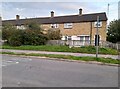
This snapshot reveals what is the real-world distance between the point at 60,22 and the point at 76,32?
4080mm

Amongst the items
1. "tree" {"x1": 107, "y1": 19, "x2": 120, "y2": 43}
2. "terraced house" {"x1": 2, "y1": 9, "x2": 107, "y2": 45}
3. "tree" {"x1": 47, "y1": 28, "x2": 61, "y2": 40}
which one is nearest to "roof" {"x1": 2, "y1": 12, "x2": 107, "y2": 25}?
"terraced house" {"x1": 2, "y1": 9, "x2": 107, "y2": 45}

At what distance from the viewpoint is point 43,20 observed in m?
49.4

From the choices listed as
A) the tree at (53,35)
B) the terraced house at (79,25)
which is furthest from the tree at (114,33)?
the tree at (53,35)

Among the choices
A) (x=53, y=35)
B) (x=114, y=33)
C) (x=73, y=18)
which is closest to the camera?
(x=53, y=35)

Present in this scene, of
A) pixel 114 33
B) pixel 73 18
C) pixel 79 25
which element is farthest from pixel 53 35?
pixel 114 33

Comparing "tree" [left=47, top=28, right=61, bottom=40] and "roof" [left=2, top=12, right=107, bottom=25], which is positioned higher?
"roof" [left=2, top=12, right=107, bottom=25]

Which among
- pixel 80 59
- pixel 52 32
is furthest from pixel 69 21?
pixel 80 59

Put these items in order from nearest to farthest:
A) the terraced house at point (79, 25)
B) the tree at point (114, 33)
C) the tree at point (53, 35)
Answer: the tree at point (53, 35) → the terraced house at point (79, 25) → the tree at point (114, 33)

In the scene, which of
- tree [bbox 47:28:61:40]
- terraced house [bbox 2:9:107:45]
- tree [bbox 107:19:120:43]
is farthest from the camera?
tree [bbox 107:19:120:43]

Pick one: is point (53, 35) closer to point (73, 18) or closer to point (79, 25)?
point (79, 25)

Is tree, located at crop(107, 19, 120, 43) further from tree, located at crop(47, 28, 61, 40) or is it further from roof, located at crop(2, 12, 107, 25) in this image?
tree, located at crop(47, 28, 61, 40)

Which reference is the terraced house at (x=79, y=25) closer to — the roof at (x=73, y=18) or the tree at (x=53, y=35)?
the roof at (x=73, y=18)

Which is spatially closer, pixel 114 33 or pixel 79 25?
pixel 79 25

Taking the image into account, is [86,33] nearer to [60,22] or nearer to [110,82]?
[60,22]
